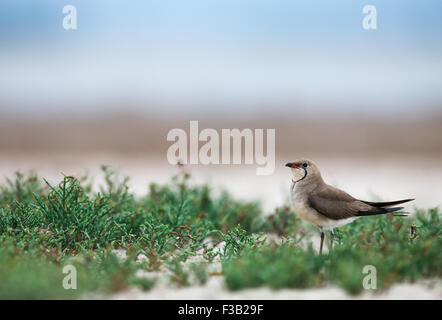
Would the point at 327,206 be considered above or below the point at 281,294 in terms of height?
above

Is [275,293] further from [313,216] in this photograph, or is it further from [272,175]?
[272,175]

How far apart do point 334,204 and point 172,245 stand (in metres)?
1.58

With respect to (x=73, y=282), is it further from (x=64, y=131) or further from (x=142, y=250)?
(x=64, y=131)

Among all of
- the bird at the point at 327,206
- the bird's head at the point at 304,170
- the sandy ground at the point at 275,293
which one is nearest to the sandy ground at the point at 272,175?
the bird's head at the point at 304,170

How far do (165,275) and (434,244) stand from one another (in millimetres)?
2130

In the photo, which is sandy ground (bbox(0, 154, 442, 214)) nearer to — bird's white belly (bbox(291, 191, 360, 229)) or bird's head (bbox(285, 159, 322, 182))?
bird's head (bbox(285, 159, 322, 182))

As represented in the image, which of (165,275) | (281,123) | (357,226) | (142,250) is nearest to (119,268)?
(165,275)

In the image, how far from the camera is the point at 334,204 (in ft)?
16.5

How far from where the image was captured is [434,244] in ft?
14.2

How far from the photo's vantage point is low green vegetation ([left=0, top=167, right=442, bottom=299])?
4.00m

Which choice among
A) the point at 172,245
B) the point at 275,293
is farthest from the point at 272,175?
the point at 275,293

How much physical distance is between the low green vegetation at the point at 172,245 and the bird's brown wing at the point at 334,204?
275mm

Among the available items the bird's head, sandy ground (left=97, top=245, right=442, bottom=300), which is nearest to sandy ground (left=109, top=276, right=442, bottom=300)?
sandy ground (left=97, top=245, right=442, bottom=300)

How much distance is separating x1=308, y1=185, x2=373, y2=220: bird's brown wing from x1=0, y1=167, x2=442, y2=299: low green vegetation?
275 mm
